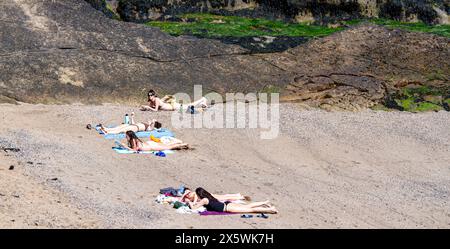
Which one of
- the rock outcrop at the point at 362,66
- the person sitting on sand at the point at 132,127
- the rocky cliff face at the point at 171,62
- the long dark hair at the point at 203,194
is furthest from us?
the rock outcrop at the point at 362,66

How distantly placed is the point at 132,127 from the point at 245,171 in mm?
3180

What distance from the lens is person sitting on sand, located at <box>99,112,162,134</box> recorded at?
1975 centimetres

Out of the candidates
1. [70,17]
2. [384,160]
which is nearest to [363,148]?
[384,160]

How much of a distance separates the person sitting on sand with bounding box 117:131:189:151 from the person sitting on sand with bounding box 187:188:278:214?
3.89 meters

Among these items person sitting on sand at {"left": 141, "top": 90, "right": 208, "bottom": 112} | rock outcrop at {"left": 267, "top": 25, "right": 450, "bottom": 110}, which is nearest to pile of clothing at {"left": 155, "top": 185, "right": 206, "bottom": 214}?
person sitting on sand at {"left": 141, "top": 90, "right": 208, "bottom": 112}

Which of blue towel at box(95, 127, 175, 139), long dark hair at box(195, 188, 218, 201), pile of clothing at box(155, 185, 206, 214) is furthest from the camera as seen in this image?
blue towel at box(95, 127, 175, 139)

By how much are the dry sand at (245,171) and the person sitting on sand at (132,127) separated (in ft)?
1.41

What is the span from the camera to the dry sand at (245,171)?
14086 mm

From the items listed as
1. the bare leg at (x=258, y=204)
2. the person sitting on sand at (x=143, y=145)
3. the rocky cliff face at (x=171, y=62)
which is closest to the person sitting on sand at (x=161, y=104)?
the rocky cliff face at (x=171, y=62)

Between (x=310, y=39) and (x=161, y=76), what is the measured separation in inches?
198

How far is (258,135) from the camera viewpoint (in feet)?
67.9

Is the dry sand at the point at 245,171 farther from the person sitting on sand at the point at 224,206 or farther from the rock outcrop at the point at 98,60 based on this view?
the rock outcrop at the point at 98,60

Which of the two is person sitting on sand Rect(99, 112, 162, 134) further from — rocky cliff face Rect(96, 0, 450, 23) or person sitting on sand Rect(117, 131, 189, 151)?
rocky cliff face Rect(96, 0, 450, 23)
